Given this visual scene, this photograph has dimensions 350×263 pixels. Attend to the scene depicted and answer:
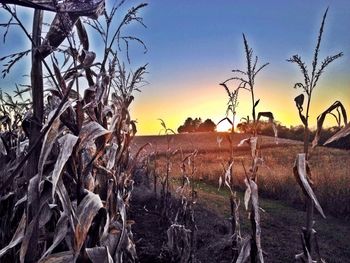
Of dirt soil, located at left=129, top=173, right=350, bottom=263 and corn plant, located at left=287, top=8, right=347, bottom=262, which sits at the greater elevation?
corn plant, located at left=287, top=8, right=347, bottom=262

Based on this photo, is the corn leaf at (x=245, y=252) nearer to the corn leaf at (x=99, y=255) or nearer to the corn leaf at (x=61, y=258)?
the corn leaf at (x=99, y=255)

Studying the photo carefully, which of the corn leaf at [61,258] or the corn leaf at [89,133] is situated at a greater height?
the corn leaf at [89,133]

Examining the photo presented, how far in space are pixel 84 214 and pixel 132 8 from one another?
0.92 meters

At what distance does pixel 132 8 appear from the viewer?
207 cm

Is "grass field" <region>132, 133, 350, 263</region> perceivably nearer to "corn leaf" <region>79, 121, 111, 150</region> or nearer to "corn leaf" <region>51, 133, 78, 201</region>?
"corn leaf" <region>79, 121, 111, 150</region>

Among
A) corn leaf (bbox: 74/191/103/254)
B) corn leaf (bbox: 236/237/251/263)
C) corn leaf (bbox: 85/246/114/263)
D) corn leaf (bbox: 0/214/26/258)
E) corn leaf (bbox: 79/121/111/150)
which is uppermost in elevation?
corn leaf (bbox: 79/121/111/150)

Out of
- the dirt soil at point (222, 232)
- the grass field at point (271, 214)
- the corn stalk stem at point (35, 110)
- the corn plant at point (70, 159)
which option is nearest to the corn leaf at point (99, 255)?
the corn plant at point (70, 159)

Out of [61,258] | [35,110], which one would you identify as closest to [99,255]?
[61,258]

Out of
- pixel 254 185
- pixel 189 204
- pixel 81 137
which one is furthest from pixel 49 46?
pixel 189 204

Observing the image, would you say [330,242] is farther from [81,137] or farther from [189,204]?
[81,137]

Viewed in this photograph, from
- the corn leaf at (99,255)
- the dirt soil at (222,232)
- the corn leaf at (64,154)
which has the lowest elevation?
the dirt soil at (222,232)

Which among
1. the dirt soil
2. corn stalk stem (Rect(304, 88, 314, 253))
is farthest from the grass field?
corn stalk stem (Rect(304, 88, 314, 253))

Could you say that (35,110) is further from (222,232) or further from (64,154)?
(222,232)

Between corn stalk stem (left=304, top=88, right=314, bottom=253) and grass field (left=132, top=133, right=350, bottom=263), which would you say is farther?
grass field (left=132, top=133, right=350, bottom=263)
